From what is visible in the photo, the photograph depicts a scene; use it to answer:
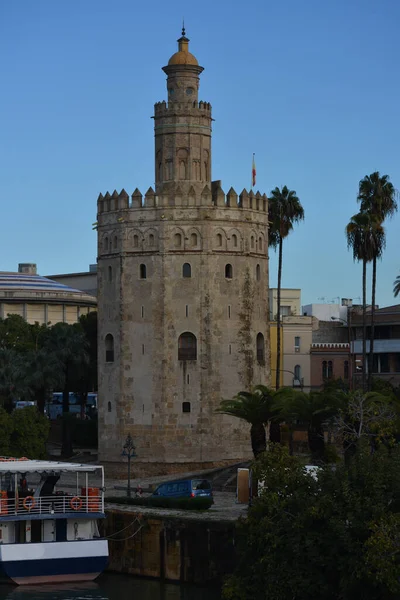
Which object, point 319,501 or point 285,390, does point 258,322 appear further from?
point 319,501

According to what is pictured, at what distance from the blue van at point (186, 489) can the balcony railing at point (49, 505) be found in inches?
264

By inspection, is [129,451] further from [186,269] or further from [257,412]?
[186,269]

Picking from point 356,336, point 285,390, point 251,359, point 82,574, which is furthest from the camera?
point 356,336

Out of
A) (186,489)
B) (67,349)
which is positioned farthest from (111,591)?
(67,349)

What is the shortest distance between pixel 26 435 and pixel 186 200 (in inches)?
545

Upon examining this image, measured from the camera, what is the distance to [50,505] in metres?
51.7

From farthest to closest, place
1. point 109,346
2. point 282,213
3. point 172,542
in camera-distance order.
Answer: point 282,213 < point 109,346 < point 172,542

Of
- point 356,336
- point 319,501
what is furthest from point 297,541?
point 356,336

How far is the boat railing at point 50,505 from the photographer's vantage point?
51.2m

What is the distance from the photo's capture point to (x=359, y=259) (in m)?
79.9

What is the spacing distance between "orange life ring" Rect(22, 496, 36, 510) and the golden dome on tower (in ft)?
105

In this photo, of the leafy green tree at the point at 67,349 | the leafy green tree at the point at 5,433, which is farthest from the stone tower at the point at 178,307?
the leafy green tree at the point at 67,349

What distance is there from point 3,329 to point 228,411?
44262mm

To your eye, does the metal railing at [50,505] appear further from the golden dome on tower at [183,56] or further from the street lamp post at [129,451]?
the golden dome on tower at [183,56]
